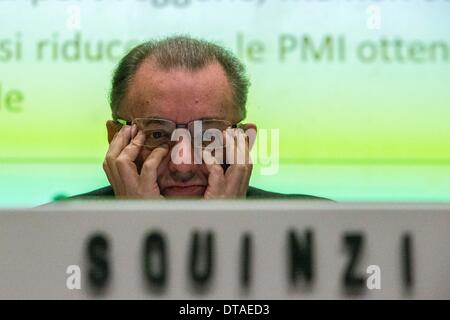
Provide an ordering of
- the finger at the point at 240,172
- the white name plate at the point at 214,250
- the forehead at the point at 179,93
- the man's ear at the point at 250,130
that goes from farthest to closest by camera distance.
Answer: the forehead at the point at 179,93, the man's ear at the point at 250,130, the finger at the point at 240,172, the white name plate at the point at 214,250

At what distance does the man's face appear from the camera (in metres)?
0.91

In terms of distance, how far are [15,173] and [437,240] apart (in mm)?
486

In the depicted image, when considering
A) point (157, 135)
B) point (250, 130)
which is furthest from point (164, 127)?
point (250, 130)

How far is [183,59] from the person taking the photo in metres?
1.04

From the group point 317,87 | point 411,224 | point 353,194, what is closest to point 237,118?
point 317,87

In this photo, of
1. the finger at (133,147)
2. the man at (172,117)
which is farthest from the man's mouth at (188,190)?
the finger at (133,147)

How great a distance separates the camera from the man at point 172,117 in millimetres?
797

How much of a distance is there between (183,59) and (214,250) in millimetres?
475

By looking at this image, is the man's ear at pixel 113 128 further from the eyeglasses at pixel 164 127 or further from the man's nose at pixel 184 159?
the man's nose at pixel 184 159

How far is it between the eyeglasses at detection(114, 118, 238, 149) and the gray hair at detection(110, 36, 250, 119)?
0.04m

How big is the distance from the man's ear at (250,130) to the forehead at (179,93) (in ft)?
0.09

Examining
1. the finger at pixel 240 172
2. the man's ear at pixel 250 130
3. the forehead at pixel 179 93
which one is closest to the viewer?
the finger at pixel 240 172

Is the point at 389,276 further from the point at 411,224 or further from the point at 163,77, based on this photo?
the point at 163,77

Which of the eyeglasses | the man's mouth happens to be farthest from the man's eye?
the man's mouth
